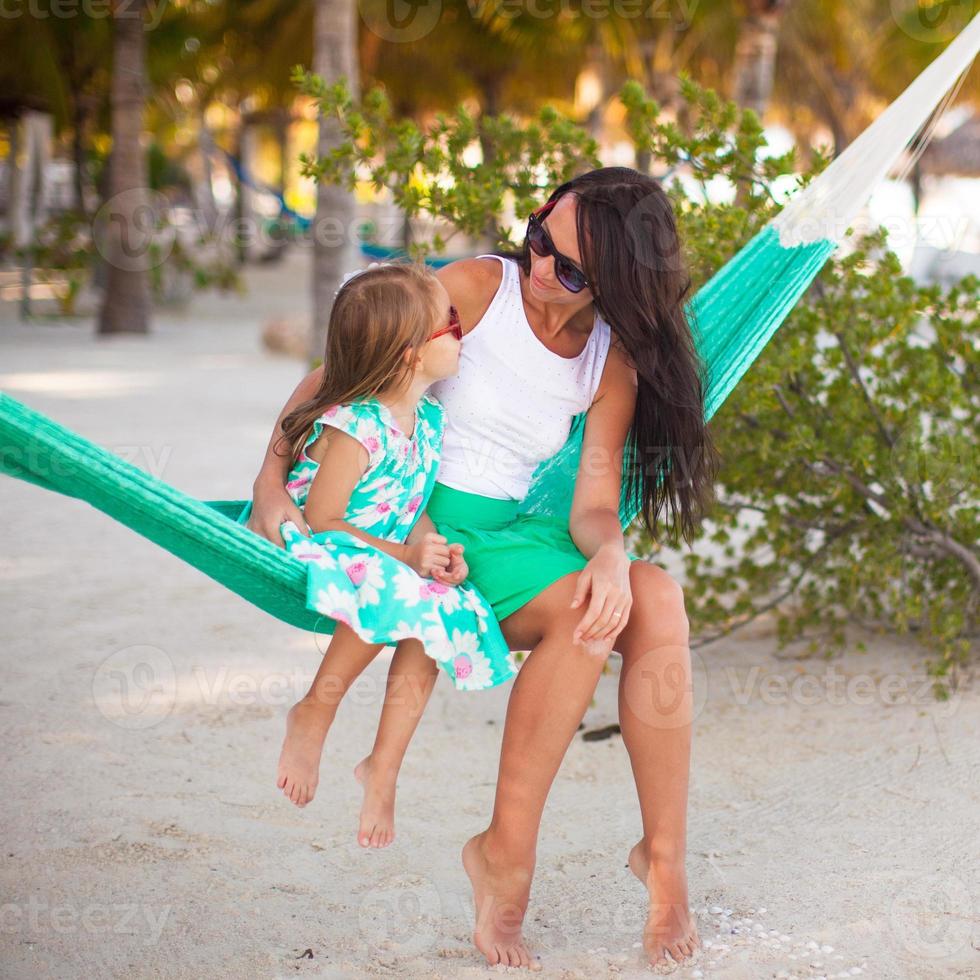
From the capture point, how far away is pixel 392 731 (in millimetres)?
1713

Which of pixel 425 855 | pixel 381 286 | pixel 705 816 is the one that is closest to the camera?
pixel 381 286

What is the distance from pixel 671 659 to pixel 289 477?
600 millimetres

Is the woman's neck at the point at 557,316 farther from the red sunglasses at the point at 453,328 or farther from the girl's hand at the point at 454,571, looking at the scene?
the girl's hand at the point at 454,571

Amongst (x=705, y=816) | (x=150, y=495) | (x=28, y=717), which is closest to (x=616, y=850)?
(x=705, y=816)

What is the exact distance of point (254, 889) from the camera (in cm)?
193

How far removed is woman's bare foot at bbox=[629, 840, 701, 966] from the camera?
5.54 feet

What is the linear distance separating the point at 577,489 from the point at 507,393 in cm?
19

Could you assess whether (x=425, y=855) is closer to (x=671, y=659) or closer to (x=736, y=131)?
(x=671, y=659)

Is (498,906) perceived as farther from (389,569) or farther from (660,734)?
(389,569)

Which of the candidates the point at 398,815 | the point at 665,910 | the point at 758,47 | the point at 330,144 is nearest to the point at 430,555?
the point at 665,910

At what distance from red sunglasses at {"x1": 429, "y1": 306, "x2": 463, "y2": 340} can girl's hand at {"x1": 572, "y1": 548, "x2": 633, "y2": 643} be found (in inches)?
15.5

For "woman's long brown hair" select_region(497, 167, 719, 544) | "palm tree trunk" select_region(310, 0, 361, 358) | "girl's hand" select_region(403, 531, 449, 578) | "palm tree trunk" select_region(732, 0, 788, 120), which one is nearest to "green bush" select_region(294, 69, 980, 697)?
"woman's long brown hair" select_region(497, 167, 719, 544)

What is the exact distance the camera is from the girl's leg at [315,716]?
1.68m

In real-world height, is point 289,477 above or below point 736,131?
below
